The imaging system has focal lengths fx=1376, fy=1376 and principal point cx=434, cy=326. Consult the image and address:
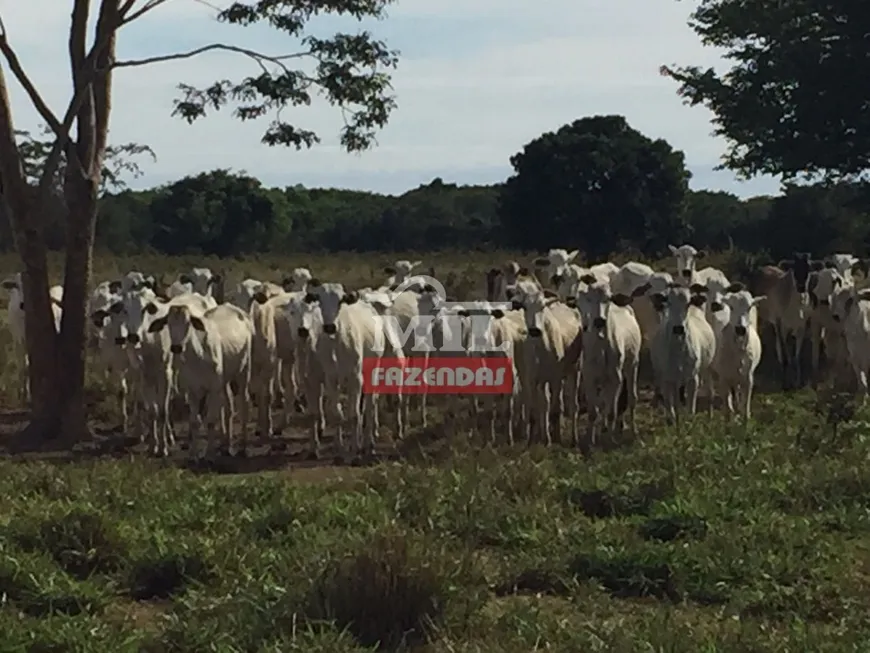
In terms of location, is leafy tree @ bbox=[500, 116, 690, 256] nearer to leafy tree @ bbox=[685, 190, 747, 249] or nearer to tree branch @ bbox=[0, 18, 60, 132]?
leafy tree @ bbox=[685, 190, 747, 249]

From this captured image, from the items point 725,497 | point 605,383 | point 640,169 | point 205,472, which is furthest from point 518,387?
point 640,169

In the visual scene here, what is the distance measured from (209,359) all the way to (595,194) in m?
37.6

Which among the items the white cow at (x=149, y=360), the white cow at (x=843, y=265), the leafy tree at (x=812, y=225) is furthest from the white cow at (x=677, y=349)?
the leafy tree at (x=812, y=225)

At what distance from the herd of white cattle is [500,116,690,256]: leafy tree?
3184 centimetres

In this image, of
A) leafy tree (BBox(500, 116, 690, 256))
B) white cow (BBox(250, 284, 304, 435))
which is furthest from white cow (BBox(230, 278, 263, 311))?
leafy tree (BBox(500, 116, 690, 256))

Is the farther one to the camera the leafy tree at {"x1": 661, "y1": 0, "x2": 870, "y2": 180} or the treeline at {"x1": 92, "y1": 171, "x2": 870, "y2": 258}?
the treeline at {"x1": 92, "y1": 171, "x2": 870, "y2": 258}

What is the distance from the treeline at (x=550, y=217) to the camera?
43375 millimetres

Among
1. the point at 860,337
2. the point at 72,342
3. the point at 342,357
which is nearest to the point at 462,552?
the point at 342,357

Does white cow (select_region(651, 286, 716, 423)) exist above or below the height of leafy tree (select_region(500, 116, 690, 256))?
below

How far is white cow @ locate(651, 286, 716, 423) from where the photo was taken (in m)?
16.3

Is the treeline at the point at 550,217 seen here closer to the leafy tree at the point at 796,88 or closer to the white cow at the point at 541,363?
the leafy tree at the point at 796,88

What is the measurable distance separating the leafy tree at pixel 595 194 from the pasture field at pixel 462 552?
123 feet

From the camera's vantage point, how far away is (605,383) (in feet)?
54.0

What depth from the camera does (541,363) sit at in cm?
1650
